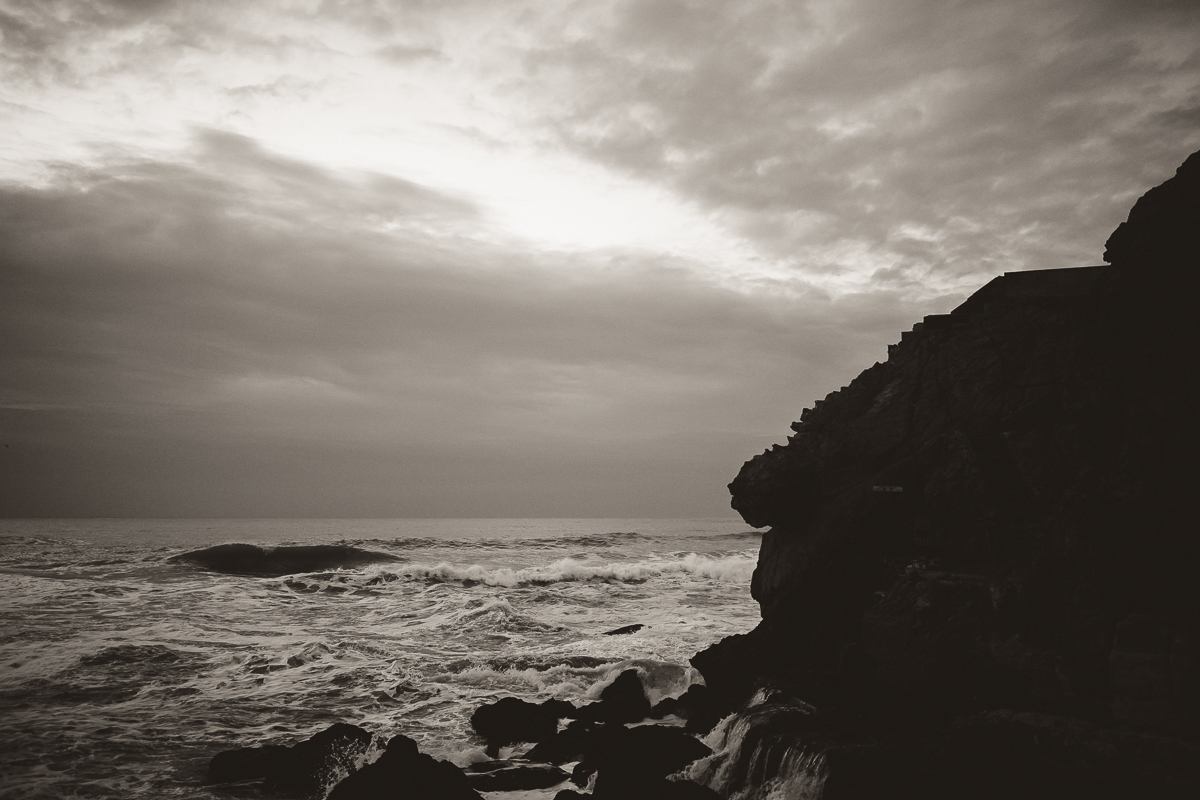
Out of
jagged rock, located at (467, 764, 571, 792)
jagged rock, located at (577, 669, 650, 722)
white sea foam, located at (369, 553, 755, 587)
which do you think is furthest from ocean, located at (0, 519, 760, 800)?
white sea foam, located at (369, 553, 755, 587)

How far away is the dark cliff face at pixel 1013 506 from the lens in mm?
6230

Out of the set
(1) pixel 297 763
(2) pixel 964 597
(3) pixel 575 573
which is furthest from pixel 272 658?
(3) pixel 575 573

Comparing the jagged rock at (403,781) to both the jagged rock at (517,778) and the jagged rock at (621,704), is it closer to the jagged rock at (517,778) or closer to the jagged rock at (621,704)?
the jagged rock at (517,778)

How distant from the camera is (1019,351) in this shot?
9758 mm

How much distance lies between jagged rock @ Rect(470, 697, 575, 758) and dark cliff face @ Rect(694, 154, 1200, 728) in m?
3.09

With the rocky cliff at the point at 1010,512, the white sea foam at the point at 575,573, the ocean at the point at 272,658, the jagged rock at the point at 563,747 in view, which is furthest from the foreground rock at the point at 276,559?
the rocky cliff at the point at 1010,512

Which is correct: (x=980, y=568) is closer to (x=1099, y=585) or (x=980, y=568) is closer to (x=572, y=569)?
(x=1099, y=585)

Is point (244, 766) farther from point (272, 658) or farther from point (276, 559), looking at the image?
point (276, 559)

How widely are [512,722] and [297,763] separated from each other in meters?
3.58

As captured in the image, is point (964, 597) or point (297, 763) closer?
point (964, 597)

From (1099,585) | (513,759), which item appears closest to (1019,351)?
(1099,585)

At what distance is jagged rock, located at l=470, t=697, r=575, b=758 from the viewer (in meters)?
11.7

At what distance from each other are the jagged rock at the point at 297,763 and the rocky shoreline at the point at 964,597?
0.03 metres

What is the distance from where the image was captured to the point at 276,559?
4306 centimetres
